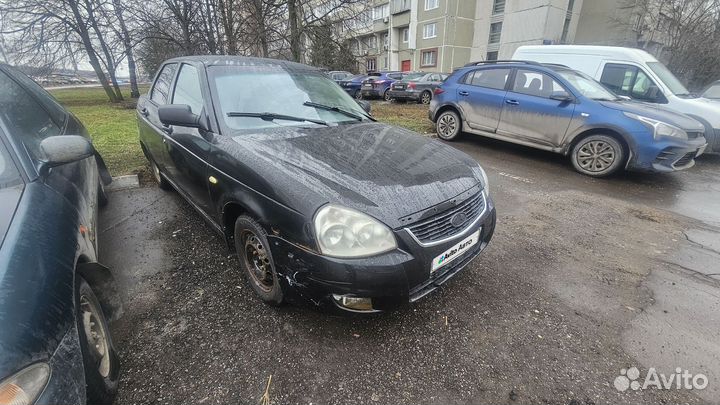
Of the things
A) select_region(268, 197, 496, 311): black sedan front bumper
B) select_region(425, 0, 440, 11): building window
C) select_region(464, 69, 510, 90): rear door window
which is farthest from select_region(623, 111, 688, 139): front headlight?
select_region(425, 0, 440, 11): building window

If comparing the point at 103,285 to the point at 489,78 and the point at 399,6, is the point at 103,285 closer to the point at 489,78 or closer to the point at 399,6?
the point at 489,78

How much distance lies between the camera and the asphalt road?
184 centimetres

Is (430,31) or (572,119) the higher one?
(430,31)

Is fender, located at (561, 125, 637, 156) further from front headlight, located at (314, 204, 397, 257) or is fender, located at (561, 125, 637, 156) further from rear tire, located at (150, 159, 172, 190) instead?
rear tire, located at (150, 159, 172, 190)

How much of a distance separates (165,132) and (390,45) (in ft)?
120

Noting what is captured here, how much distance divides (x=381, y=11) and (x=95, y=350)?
4145 cm

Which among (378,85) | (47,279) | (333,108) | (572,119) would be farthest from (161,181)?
(378,85)

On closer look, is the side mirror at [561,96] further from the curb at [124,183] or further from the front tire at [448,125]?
the curb at [124,183]

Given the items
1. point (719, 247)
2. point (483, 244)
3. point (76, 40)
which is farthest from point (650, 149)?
point (76, 40)

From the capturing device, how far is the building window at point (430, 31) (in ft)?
99.8

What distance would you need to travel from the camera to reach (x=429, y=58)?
105 ft

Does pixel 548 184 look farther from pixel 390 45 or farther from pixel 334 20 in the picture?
pixel 390 45

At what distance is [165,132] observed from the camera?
3.24 metres

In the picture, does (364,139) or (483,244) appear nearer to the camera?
(483,244)
